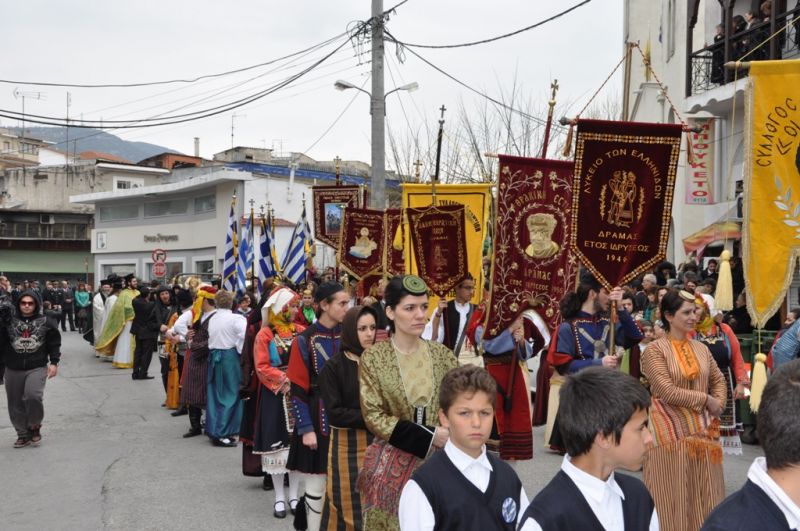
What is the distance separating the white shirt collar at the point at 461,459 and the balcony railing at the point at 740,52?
12245mm

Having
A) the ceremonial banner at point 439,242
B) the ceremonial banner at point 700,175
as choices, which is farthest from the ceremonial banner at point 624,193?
the ceremonial banner at point 700,175

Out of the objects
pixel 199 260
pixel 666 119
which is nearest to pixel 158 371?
pixel 666 119

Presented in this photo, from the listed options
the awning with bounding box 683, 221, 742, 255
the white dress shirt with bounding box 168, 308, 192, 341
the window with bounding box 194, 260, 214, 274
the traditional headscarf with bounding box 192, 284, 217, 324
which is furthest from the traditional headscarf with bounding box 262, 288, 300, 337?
the window with bounding box 194, 260, 214, 274

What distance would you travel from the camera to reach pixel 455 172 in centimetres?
3133

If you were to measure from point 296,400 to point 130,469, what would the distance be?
170 inches

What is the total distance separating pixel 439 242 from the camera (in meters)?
9.74

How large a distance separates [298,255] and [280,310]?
30.0ft

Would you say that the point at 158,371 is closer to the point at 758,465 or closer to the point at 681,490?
the point at 681,490

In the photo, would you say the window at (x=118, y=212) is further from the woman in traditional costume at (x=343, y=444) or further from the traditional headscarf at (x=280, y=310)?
the woman in traditional costume at (x=343, y=444)

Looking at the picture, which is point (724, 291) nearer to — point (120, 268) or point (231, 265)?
point (231, 265)

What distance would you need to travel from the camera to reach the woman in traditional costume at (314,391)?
6145mm

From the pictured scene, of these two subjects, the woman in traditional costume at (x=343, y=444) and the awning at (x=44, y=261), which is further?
the awning at (x=44, y=261)

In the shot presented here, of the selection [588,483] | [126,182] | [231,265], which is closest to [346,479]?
[588,483]

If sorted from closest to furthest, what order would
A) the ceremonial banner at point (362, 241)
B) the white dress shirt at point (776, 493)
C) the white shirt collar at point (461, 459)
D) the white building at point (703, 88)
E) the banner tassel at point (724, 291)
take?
the white dress shirt at point (776, 493) < the white shirt collar at point (461, 459) < the banner tassel at point (724, 291) < the ceremonial banner at point (362, 241) < the white building at point (703, 88)
